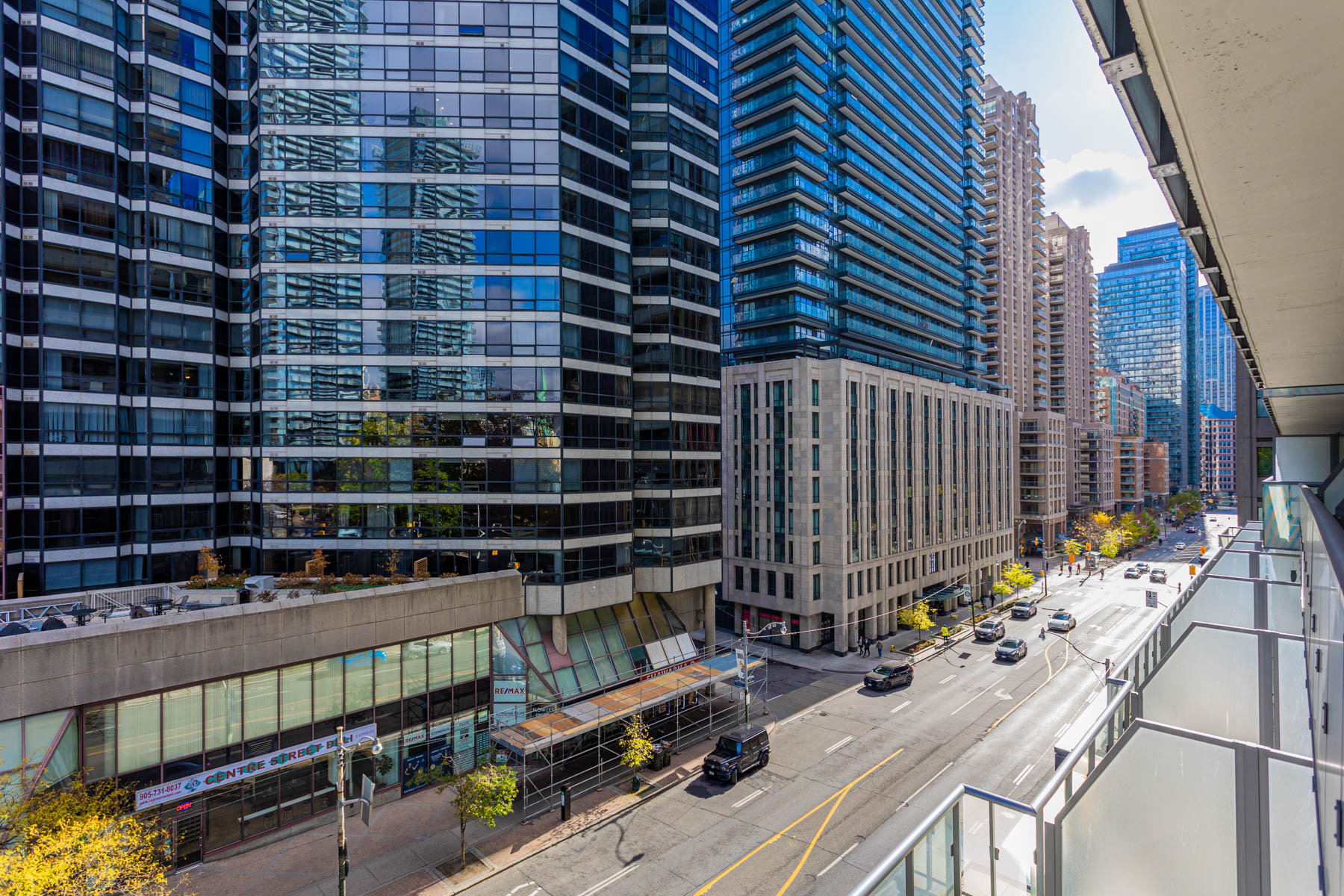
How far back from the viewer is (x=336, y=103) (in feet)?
104

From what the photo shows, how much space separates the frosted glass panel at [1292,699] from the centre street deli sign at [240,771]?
2833cm

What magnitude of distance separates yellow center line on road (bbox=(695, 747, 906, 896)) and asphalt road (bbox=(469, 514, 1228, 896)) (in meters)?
0.05

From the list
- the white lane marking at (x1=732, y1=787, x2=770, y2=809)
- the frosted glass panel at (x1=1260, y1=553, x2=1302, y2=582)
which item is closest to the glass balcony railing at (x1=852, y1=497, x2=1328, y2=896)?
the frosted glass panel at (x1=1260, y1=553, x2=1302, y2=582)

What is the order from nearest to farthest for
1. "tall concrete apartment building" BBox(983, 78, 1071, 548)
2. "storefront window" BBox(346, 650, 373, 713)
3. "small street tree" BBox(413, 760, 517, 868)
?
"small street tree" BBox(413, 760, 517, 868), "storefront window" BBox(346, 650, 373, 713), "tall concrete apartment building" BBox(983, 78, 1071, 548)

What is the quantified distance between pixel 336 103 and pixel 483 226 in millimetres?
9865

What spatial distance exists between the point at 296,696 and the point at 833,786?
74.3 feet

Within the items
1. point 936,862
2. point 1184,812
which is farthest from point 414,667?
point 1184,812

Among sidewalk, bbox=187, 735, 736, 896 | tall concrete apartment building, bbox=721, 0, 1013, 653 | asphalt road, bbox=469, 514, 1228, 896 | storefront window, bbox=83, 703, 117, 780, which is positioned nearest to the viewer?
storefront window, bbox=83, 703, 117, 780

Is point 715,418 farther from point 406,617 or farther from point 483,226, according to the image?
point 406,617

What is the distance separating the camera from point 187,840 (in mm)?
21875

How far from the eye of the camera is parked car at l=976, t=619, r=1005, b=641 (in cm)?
5116

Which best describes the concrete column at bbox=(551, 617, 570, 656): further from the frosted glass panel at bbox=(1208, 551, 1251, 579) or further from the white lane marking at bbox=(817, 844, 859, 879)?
the frosted glass panel at bbox=(1208, 551, 1251, 579)

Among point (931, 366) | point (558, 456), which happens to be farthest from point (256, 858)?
point (931, 366)

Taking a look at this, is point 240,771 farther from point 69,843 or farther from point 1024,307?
point 1024,307
